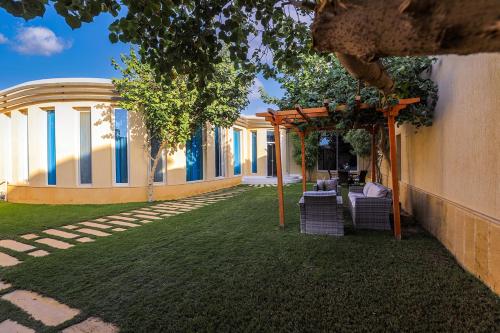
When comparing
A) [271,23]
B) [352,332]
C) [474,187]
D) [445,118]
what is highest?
[271,23]

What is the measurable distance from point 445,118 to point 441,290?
300 centimetres

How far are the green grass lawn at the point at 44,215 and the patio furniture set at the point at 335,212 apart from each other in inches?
226

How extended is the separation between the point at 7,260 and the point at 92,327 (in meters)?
2.98

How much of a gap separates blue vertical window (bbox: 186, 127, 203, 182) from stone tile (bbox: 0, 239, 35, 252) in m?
6.57

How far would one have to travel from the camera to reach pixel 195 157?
467 inches

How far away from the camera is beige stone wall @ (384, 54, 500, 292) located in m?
3.07

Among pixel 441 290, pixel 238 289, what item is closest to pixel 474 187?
pixel 441 290

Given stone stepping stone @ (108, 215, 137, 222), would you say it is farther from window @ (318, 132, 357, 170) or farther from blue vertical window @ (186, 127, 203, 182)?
window @ (318, 132, 357, 170)

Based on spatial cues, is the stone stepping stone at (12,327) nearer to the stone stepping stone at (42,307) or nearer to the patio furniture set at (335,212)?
the stone stepping stone at (42,307)

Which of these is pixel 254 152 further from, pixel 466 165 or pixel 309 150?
pixel 466 165

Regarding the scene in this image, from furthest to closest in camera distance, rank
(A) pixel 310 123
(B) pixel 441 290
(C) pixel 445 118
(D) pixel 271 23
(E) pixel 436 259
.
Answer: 1. (A) pixel 310 123
2. (C) pixel 445 118
3. (E) pixel 436 259
4. (D) pixel 271 23
5. (B) pixel 441 290

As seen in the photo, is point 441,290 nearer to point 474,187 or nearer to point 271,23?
point 474,187

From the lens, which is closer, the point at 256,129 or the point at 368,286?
the point at 368,286

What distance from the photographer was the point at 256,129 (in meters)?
19.6
